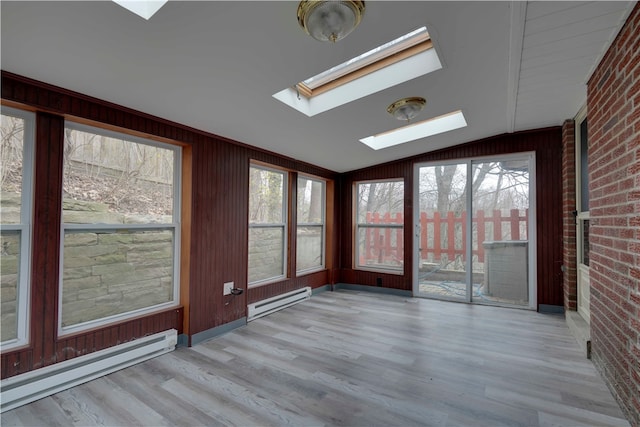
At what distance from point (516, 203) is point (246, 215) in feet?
12.1

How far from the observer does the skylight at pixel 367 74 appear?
2.30 m

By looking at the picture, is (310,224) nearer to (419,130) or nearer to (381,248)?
(381,248)

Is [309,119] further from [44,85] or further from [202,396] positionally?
[202,396]

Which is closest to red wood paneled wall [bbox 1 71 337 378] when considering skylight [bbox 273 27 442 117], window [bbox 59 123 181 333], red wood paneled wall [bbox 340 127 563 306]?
window [bbox 59 123 181 333]

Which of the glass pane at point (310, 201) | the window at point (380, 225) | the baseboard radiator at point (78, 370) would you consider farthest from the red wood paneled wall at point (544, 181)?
the baseboard radiator at point (78, 370)

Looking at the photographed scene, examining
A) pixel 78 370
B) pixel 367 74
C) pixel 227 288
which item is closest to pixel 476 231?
pixel 367 74

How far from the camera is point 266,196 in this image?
4.09 metres

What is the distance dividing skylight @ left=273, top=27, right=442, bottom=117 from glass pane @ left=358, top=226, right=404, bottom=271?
283cm

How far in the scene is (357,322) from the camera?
3.59m

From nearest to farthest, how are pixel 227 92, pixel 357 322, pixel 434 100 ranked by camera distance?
pixel 227 92 → pixel 434 100 → pixel 357 322

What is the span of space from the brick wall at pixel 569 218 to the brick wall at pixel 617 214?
122 cm

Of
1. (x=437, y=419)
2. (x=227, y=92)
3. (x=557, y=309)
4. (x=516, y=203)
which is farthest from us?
(x=516, y=203)

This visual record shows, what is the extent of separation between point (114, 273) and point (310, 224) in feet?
9.60

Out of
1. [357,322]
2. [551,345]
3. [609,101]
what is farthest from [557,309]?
[609,101]
